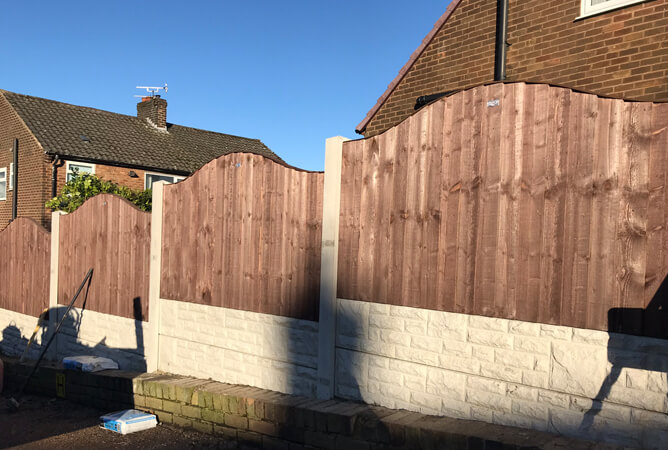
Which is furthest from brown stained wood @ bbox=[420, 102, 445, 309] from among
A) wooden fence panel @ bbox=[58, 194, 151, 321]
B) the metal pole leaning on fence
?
the metal pole leaning on fence

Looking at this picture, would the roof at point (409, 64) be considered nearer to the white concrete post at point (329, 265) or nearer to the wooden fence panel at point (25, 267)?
the white concrete post at point (329, 265)

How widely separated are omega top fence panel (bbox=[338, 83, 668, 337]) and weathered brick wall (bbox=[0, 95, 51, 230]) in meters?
15.6

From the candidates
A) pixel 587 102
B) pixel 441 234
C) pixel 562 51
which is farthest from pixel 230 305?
pixel 562 51

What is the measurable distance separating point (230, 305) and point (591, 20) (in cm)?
555

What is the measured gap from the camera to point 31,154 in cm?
1878

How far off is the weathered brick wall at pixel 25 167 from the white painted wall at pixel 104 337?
9459 millimetres

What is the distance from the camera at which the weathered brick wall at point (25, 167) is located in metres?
18.3

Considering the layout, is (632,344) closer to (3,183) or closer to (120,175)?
(120,175)

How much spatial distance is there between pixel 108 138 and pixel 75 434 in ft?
52.7

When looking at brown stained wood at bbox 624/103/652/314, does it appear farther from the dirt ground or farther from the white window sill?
the dirt ground

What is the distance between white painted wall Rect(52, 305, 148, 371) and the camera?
834cm

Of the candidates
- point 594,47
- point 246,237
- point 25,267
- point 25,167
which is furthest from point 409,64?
point 25,167

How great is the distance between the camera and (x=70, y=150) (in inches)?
745

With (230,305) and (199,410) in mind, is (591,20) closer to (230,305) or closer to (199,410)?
(230,305)
